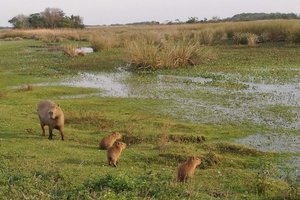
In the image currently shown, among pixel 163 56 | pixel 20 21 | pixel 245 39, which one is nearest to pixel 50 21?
pixel 20 21

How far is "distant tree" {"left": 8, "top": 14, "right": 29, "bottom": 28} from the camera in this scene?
81062mm

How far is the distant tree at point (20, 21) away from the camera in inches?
3191

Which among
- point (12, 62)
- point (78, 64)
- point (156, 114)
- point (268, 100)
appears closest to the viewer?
point (156, 114)

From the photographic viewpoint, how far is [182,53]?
78.7 feet

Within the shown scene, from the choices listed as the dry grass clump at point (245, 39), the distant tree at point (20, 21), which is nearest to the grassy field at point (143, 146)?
the dry grass clump at point (245, 39)

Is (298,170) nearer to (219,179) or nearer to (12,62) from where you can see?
(219,179)

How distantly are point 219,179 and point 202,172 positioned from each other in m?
0.40

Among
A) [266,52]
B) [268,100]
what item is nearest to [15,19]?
[266,52]

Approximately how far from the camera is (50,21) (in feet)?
256

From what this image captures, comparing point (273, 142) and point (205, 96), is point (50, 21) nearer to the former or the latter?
point (205, 96)

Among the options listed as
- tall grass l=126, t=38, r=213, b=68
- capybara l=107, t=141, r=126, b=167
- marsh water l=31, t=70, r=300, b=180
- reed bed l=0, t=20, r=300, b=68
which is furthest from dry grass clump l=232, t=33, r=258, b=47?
capybara l=107, t=141, r=126, b=167

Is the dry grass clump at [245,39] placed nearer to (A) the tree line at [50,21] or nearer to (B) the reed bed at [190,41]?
(B) the reed bed at [190,41]

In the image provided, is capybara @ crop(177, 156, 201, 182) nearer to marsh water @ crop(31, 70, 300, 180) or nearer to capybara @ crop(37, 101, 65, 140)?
marsh water @ crop(31, 70, 300, 180)

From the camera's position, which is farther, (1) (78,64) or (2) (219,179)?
(1) (78,64)
